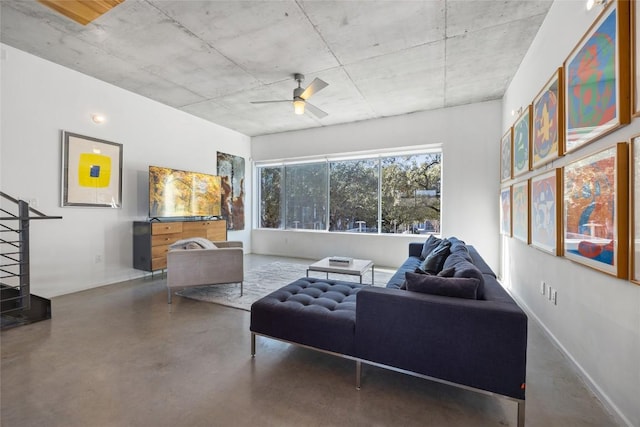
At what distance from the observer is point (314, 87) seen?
3291mm

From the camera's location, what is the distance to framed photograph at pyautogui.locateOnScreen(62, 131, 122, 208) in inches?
141

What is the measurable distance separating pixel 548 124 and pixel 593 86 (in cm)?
73

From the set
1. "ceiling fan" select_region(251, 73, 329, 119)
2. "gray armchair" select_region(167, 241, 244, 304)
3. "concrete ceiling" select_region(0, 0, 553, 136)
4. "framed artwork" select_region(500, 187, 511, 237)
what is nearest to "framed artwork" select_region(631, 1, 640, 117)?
"concrete ceiling" select_region(0, 0, 553, 136)

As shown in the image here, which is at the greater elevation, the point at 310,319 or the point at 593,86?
the point at 593,86

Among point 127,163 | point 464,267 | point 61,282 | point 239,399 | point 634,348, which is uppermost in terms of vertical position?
point 127,163

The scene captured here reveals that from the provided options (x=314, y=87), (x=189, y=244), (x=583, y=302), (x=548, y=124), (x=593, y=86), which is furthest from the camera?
(x=189, y=244)

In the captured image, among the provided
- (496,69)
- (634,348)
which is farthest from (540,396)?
(496,69)

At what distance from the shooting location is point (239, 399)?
65.2 inches

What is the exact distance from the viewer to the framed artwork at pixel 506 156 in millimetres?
3774

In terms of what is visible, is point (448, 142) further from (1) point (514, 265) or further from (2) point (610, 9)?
(2) point (610, 9)

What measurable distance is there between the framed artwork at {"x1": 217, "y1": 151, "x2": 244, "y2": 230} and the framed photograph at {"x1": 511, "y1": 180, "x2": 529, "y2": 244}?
211 inches

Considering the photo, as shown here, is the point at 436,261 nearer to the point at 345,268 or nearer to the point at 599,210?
the point at 345,268

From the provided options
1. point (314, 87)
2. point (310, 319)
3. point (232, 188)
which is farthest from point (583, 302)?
point (232, 188)

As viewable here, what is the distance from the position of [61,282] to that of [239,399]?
3.52 m
